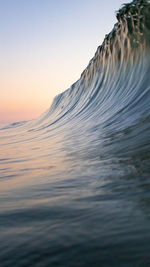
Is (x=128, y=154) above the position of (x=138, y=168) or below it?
above

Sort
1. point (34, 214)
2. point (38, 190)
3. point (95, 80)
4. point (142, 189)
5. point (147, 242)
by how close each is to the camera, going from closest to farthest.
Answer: point (147, 242), point (34, 214), point (142, 189), point (38, 190), point (95, 80)

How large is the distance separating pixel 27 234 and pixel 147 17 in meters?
8.36

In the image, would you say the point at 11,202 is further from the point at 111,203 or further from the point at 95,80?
the point at 95,80

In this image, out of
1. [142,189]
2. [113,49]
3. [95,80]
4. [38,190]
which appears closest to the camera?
[142,189]

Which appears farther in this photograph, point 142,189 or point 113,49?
point 113,49

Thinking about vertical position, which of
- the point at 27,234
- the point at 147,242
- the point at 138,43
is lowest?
the point at 147,242

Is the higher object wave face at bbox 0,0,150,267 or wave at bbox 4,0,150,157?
wave at bbox 4,0,150,157

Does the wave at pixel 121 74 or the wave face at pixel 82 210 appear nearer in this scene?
the wave face at pixel 82 210

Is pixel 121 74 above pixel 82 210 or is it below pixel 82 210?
above

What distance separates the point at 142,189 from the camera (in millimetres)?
1438

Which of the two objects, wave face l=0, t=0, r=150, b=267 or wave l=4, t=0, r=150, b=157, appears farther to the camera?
wave l=4, t=0, r=150, b=157

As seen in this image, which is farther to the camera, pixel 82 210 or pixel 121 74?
pixel 121 74

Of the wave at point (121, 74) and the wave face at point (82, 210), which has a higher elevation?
the wave at point (121, 74)

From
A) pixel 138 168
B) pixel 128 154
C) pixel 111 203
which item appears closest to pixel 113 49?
pixel 128 154
